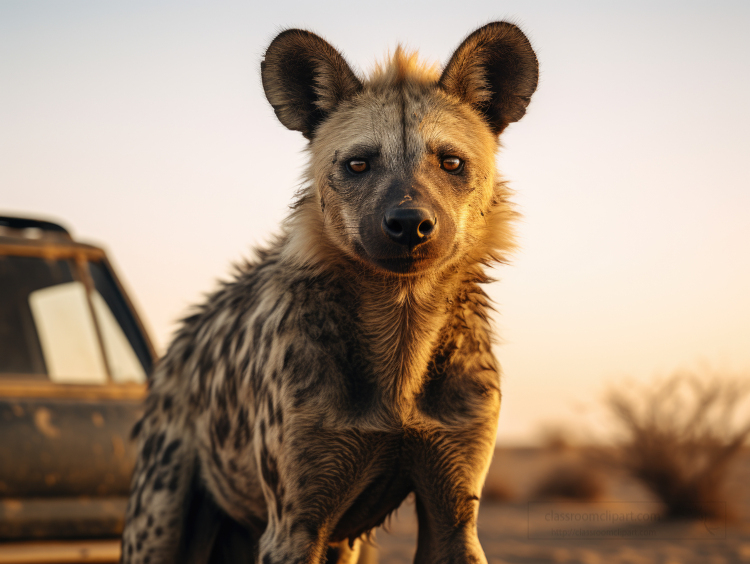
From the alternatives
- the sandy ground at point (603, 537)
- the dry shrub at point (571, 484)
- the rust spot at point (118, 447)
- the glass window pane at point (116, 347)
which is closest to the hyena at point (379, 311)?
the rust spot at point (118, 447)

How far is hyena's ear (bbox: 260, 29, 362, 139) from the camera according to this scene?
8.62 feet

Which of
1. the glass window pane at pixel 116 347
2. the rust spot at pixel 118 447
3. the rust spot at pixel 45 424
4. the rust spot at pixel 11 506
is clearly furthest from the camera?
the glass window pane at pixel 116 347

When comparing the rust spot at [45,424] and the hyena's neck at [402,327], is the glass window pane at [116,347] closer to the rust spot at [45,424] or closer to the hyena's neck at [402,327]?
the rust spot at [45,424]

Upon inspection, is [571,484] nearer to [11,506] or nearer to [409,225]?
[11,506]

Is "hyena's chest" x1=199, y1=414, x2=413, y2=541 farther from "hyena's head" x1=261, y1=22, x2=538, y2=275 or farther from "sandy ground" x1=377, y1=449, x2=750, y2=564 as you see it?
"sandy ground" x1=377, y1=449, x2=750, y2=564

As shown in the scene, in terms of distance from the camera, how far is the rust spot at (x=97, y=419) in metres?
4.00

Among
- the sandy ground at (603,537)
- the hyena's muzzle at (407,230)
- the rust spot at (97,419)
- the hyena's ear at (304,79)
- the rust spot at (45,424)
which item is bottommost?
the sandy ground at (603,537)

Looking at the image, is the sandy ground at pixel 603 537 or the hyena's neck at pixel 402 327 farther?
the sandy ground at pixel 603 537

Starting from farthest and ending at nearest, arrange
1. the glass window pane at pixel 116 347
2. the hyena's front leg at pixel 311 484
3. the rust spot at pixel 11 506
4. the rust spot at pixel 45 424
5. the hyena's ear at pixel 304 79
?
the glass window pane at pixel 116 347 < the rust spot at pixel 45 424 < the rust spot at pixel 11 506 < the hyena's ear at pixel 304 79 < the hyena's front leg at pixel 311 484

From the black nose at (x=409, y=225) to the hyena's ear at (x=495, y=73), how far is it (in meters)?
0.66

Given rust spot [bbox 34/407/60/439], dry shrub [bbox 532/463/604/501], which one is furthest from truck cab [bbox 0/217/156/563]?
dry shrub [bbox 532/463/604/501]

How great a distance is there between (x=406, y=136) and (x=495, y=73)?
1.52 feet

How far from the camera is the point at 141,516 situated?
307cm

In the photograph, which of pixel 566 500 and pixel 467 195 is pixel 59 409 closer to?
pixel 467 195
